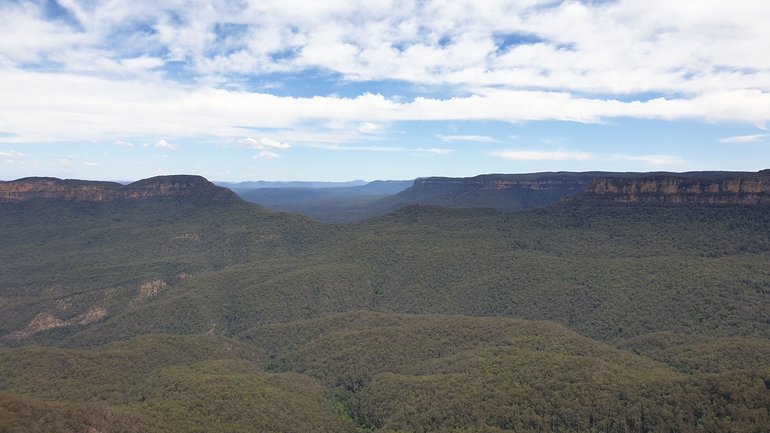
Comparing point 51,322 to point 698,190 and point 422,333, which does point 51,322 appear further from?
point 698,190

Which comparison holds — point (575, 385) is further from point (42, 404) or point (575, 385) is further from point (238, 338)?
point (238, 338)

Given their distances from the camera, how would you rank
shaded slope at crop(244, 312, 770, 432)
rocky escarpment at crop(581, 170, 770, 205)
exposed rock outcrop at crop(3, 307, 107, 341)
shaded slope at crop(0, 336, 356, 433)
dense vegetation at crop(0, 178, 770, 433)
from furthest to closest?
rocky escarpment at crop(581, 170, 770, 205), exposed rock outcrop at crop(3, 307, 107, 341), dense vegetation at crop(0, 178, 770, 433), shaded slope at crop(244, 312, 770, 432), shaded slope at crop(0, 336, 356, 433)

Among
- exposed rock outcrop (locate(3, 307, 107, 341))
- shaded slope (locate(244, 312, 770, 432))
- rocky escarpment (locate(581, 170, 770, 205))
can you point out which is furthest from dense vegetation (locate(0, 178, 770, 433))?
rocky escarpment (locate(581, 170, 770, 205))

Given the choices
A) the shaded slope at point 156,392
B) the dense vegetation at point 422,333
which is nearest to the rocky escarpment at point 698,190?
the dense vegetation at point 422,333

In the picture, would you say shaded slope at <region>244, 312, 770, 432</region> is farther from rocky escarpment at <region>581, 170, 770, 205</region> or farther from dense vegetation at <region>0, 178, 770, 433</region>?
rocky escarpment at <region>581, 170, 770, 205</region>

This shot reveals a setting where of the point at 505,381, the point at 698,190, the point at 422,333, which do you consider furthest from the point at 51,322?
the point at 698,190

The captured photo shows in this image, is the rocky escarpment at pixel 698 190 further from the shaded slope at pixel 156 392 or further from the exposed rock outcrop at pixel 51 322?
the exposed rock outcrop at pixel 51 322
